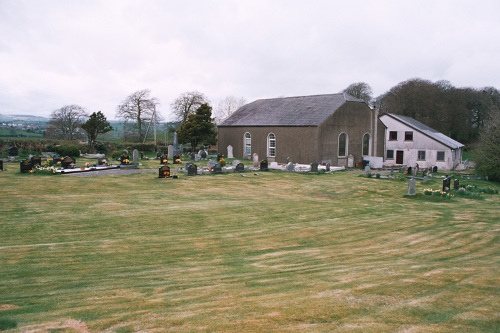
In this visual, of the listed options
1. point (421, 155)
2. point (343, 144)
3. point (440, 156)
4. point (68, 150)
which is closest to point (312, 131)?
point (343, 144)

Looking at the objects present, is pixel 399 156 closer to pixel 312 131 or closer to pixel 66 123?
pixel 312 131

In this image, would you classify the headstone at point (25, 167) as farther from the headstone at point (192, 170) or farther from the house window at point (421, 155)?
the house window at point (421, 155)

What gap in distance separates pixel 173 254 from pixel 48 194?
10712 millimetres

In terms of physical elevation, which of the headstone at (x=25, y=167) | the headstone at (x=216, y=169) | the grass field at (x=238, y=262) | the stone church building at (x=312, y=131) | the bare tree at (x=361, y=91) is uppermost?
the bare tree at (x=361, y=91)

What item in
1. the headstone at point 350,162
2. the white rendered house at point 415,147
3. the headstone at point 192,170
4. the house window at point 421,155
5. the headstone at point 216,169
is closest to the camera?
the headstone at point 192,170

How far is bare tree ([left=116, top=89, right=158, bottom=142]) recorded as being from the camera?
61188mm

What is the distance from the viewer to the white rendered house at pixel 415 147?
4288 centimetres

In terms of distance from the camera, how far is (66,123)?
58.9 meters

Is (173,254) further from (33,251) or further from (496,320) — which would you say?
(496,320)

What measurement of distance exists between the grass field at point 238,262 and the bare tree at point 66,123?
40582 mm

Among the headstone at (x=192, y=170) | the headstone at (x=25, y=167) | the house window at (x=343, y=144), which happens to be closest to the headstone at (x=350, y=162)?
the house window at (x=343, y=144)

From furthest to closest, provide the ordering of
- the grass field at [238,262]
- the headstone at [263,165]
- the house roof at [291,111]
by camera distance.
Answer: the house roof at [291,111] → the headstone at [263,165] → the grass field at [238,262]

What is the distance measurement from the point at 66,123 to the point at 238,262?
57.1 m

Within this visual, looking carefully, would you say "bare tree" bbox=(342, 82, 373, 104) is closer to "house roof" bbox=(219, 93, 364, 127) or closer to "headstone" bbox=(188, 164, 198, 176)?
"house roof" bbox=(219, 93, 364, 127)
